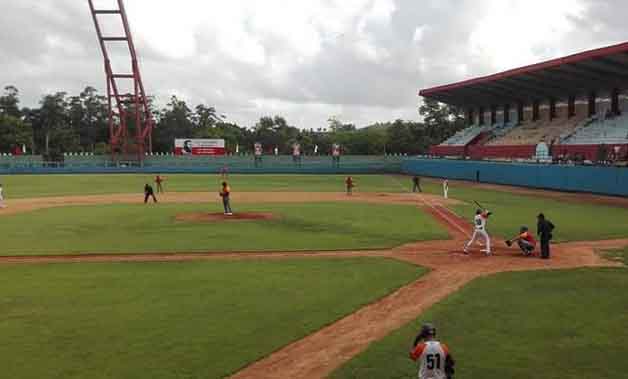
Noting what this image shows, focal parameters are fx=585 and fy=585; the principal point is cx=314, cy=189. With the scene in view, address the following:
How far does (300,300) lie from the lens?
13125 mm

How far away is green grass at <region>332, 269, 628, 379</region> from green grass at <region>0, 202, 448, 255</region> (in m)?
7.60

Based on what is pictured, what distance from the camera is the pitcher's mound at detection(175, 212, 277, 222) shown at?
28.9 m

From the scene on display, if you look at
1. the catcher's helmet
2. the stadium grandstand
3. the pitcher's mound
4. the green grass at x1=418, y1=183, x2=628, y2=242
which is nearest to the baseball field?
the green grass at x1=418, y1=183, x2=628, y2=242

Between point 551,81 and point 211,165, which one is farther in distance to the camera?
point 211,165

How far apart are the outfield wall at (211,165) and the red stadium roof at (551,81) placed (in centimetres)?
A: 1373

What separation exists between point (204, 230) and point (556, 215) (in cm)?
1838

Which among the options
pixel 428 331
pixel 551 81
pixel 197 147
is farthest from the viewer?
pixel 197 147

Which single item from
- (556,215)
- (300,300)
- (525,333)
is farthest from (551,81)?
(525,333)

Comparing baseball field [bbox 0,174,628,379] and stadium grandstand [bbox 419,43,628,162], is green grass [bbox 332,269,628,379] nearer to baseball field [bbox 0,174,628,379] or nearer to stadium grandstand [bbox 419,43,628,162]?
baseball field [bbox 0,174,628,379]

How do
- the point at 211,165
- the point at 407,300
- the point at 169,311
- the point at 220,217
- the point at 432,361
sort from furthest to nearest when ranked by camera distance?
the point at 211,165, the point at 220,217, the point at 407,300, the point at 169,311, the point at 432,361

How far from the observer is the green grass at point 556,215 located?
2409 cm

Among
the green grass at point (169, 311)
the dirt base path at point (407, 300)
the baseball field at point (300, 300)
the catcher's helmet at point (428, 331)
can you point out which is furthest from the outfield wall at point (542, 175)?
the catcher's helmet at point (428, 331)

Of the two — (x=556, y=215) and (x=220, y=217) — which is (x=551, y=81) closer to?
(x=556, y=215)

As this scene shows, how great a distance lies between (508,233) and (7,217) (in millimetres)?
24866
